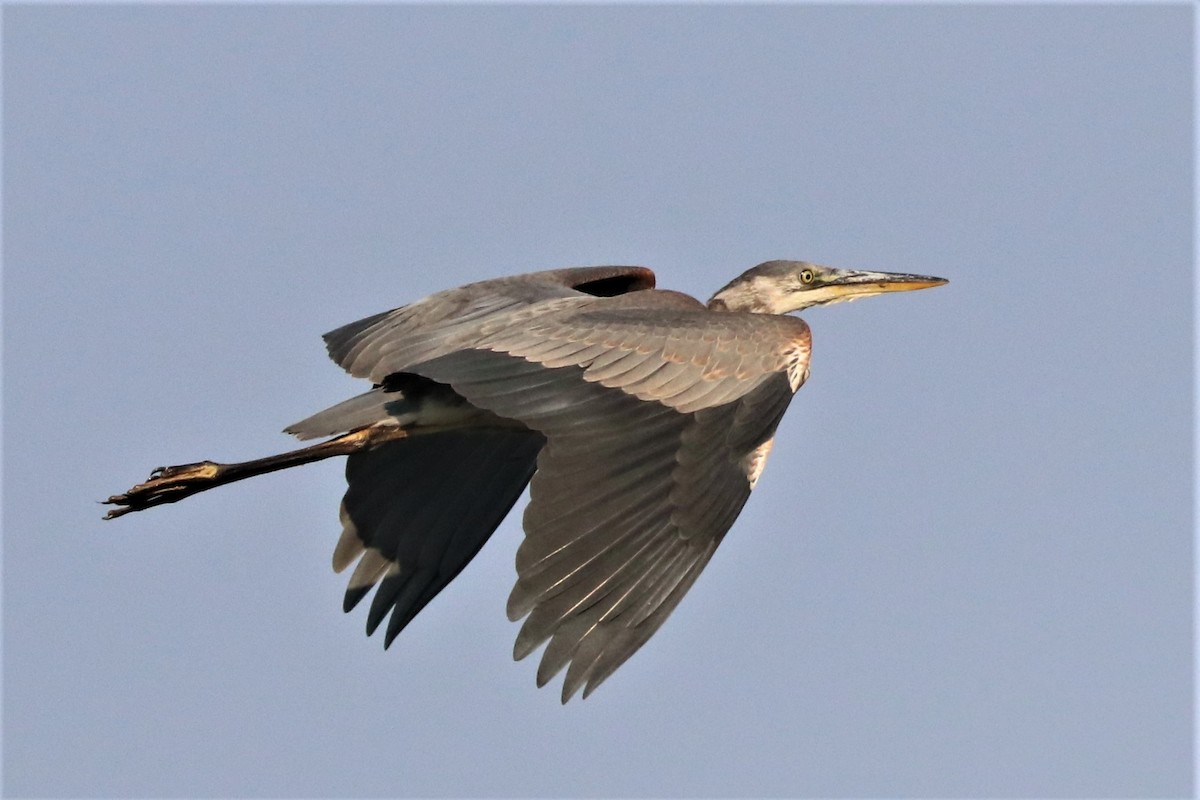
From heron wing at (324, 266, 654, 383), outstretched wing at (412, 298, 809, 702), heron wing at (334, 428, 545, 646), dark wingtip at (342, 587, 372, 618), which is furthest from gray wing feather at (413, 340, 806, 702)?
dark wingtip at (342, 587, 372, 618)

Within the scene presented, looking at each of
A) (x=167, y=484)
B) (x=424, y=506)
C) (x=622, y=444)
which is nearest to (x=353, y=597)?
(x=424, y=506)

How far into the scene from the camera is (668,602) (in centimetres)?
777

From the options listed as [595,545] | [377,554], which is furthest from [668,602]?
[377,554]

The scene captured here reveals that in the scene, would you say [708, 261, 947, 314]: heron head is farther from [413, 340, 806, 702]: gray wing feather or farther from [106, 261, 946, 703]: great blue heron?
[413, 340, 806, 702]: gray wing feather

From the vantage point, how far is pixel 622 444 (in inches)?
323

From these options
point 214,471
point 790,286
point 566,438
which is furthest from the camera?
point 790,286

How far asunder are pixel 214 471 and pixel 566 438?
244 centimetres

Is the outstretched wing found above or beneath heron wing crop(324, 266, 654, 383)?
beneath

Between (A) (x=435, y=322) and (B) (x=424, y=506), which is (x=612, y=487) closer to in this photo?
(A) (x=435, y=322)

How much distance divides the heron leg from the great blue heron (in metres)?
0.01

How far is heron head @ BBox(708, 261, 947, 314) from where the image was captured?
10820 millimetres

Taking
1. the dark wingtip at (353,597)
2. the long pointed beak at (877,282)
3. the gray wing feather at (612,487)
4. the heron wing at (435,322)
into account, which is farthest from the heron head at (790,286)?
the dark wingtip at (353,597)

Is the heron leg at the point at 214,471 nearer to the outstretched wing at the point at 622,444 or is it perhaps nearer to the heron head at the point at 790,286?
the outstretched wing at the point at 622,444

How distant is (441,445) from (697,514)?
8.94 ft
